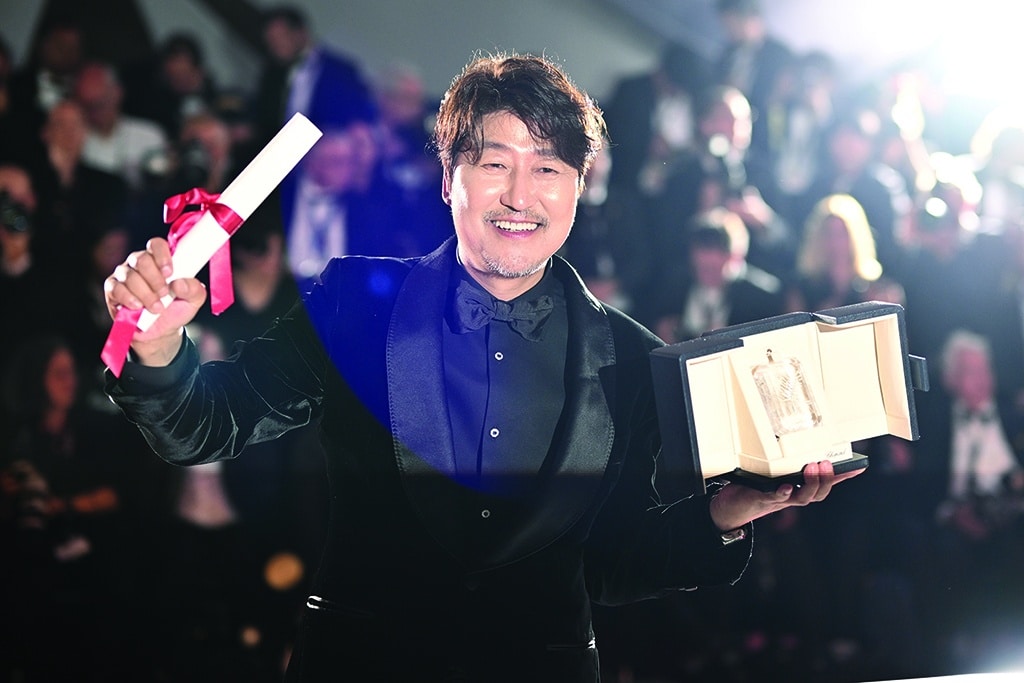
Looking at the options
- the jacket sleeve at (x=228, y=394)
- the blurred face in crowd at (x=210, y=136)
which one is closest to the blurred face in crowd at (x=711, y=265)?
the blurred face in crowd at (x=210, y=136)

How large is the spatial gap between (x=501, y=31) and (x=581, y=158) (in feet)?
14.2

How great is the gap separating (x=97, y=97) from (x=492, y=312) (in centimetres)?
345

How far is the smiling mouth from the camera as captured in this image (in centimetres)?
158

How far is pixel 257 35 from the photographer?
5645mm

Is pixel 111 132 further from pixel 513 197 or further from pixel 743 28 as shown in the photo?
pixel 513 197

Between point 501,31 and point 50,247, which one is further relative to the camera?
point 501,31

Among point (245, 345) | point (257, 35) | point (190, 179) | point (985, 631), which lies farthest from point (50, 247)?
point (985, 631)

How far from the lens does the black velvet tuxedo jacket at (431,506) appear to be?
1513 mm

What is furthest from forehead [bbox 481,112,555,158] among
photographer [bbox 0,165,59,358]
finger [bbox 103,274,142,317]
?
photographer [bbox 0,165,59,358]

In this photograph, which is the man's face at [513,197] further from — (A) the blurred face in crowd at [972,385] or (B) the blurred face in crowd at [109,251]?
(A) the blurred face in crowd at [972,385]

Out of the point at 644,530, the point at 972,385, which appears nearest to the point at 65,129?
the point at 644,530

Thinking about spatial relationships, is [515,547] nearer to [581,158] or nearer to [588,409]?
[588,409]

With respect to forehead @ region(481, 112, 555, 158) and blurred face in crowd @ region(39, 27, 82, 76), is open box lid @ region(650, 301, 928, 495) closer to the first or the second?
forehead @ region(481, 112, 555, 158)

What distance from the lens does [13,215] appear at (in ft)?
12.7
